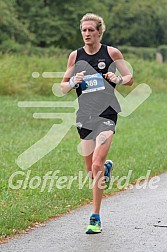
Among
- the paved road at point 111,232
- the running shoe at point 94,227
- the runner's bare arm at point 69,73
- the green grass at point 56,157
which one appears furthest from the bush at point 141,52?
the running shoe at point 94,227

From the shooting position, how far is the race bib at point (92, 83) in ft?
26.5

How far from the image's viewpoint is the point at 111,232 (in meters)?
7.93

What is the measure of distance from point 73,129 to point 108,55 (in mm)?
13996

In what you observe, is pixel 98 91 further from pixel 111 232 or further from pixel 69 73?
pixel 111 232

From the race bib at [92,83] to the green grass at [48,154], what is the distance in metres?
1.59

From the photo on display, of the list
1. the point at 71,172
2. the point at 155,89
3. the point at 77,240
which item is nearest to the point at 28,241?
the point at 77,240

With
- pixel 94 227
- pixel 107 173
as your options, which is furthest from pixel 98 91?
pixel 94 227

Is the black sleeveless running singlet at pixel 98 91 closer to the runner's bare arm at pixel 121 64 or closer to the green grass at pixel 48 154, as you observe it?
the runner's bare arm at pixel 121 64

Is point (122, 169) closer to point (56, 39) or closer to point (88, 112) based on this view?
point (88, 112)

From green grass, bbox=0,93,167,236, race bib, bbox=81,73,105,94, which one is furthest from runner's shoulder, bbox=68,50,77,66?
green grass, bbox=0,93,167,236

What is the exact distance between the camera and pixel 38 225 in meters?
8.41

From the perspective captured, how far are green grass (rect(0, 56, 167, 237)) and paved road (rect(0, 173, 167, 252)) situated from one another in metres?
0.30

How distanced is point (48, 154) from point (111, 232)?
24.7 ft

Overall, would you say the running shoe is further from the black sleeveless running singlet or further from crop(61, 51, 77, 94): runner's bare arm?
crop(61, 51, 77, 94): runner's bare arm
